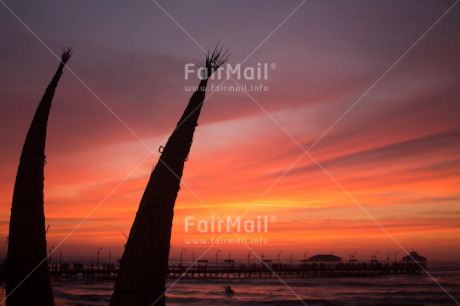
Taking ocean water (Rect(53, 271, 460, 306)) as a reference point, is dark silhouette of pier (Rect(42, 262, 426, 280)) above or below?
above

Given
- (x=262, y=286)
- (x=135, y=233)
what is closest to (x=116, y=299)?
(x=135, y=233)

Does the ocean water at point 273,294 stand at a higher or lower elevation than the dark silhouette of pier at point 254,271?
lower

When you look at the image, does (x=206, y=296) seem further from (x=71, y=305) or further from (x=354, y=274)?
(x=354, y=274)

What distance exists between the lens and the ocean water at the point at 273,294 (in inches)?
1964

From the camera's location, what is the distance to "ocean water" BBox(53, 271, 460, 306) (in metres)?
49.9

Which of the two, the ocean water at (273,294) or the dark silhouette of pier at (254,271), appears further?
the dark silhouette of pier at (254,271)

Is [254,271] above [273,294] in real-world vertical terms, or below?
above

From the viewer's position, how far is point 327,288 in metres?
67.6

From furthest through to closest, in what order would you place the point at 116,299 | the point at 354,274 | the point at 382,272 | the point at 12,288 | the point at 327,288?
the point at 382,272
the point at 354,274
the point at 327,288
the point at 12,288
the point at 116,299

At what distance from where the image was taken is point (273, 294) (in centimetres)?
5819

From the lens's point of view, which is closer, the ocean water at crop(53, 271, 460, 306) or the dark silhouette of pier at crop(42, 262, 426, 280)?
the ocean water at crop(53, 271, 460, 306)

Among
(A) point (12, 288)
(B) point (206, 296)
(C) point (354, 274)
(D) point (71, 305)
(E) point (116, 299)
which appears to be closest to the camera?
(E) point (116, 299)

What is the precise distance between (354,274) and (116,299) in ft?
298

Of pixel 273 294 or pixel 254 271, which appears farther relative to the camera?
pixel 254 271
